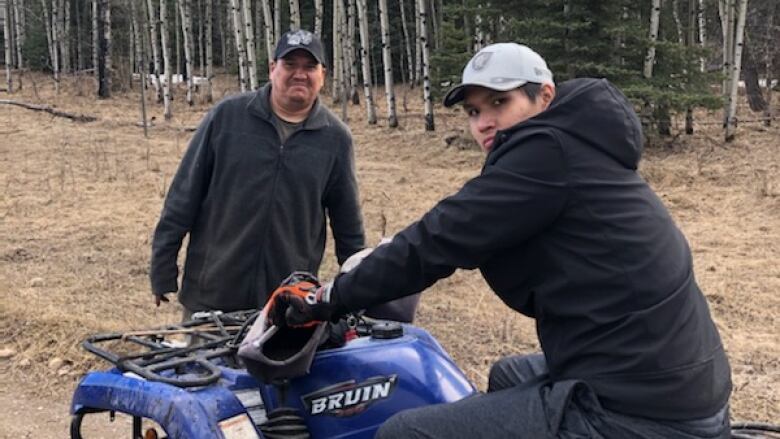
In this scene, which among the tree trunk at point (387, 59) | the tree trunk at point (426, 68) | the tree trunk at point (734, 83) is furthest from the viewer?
the tree trunk at point (387, 59)

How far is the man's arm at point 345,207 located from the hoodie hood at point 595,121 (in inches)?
87.1

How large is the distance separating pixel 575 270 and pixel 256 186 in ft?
7.53

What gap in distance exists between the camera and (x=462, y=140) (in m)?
20.1

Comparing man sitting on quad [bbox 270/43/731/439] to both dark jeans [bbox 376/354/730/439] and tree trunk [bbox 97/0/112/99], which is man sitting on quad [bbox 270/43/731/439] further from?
tree trunk [bbox 97/0/112/99]

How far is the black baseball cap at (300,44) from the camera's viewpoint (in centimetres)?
416

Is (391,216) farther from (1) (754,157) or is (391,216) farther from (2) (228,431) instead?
(2) (228,431)

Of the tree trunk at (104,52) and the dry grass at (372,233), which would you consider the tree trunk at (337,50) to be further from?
the tree trunk at (104,52)

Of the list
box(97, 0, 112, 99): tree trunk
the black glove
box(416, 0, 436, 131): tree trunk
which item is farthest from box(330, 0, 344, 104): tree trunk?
the black glove

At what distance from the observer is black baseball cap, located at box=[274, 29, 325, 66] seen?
4.16m

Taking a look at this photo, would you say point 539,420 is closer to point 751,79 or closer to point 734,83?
point 734,83

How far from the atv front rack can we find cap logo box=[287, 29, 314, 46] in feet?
4.74

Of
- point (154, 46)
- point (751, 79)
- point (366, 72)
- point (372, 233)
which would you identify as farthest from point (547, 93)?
point (154, 46)

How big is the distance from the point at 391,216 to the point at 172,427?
969 cm

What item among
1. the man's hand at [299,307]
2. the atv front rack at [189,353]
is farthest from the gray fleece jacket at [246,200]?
the man's hand at [299,307]
